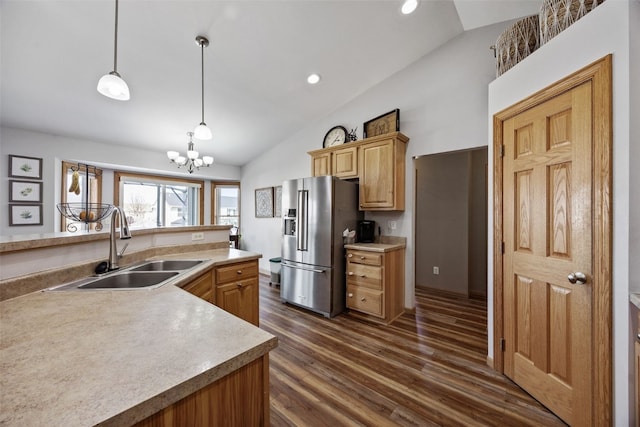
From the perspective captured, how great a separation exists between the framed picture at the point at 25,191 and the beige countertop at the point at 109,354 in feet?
10.7

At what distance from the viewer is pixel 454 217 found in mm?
3744

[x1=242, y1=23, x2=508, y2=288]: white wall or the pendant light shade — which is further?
[x1=242, y1=23, x2=508, y2=288]: white wall

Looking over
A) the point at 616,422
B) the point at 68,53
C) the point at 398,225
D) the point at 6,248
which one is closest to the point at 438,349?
the point at 616,422

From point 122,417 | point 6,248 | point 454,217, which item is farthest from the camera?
point 454,217

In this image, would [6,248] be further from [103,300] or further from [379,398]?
[379,398]

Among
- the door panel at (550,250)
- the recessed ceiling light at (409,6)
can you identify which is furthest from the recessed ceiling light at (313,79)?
the door panel at (550,250)

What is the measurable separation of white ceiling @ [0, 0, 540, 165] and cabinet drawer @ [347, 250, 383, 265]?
226cm

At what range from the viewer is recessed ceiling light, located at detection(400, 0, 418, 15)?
2302mm

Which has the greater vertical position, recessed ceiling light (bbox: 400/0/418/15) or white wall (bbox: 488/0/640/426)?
recessed ceiling light (bbox: 400/0/418/15)

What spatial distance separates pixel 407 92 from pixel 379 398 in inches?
129

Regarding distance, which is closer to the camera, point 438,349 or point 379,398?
point 379,398

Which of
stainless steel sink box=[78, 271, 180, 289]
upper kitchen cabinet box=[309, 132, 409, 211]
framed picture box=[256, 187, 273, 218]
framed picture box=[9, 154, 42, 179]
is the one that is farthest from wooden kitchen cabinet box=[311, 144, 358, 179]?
framed picture box=[9, 154, 42, 179]

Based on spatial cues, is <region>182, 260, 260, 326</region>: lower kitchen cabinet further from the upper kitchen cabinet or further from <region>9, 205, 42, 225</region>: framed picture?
<region>9, 205, 42, 225</region>: framed picture

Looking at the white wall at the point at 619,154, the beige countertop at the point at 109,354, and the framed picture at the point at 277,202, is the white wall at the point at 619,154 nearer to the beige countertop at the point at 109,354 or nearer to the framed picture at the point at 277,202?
the beige countertop at the point at 109,354
